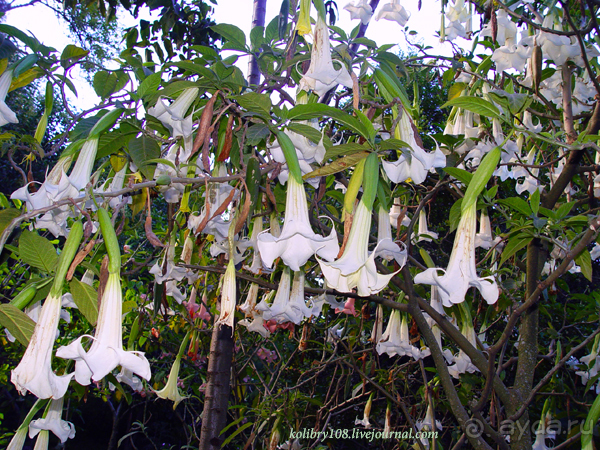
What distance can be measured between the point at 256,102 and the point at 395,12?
623 mm

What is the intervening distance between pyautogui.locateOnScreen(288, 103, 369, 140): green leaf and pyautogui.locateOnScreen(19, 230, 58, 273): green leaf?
1.58 ft

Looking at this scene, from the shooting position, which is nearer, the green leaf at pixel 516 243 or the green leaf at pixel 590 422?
the green leaf at pixel 590 422

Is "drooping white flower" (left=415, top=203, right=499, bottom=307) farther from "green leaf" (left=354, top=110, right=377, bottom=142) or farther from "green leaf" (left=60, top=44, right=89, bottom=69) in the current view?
"green leaf" (left=60, top=44, right=89, bottom=69)

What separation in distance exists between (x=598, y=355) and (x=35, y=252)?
1.88 m

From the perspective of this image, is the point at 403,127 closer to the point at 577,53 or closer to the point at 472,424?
the point at 472,424

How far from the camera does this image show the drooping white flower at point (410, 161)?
2.50ft

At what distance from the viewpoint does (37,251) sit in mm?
709

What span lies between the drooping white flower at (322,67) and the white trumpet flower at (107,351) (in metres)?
0.49

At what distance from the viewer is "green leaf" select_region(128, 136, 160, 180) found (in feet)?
2.76

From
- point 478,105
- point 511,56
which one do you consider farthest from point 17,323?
point 511,56

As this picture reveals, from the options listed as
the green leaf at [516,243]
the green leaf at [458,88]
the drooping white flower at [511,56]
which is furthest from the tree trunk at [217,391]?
the drooping white flower at [511,56]

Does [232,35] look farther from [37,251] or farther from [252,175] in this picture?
[37,251]

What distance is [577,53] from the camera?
1422mm

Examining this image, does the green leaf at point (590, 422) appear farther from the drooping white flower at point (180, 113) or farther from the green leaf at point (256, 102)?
the drooping white flower at point (180, 113)
